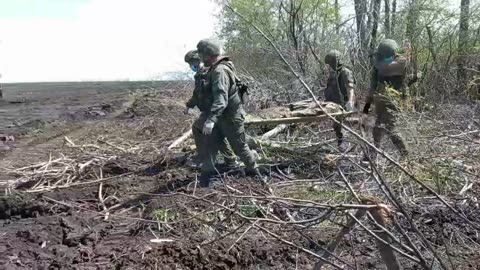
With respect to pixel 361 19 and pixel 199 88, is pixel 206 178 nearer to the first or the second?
pixel 199 88

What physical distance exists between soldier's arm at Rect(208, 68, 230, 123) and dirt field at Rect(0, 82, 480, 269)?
73 cm

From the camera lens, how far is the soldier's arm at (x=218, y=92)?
6896 mm

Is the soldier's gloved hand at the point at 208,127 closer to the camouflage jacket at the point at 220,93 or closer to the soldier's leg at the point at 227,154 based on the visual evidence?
the camouflage jacket at the point at 220,93

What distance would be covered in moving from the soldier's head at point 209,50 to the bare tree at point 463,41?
5616 mm

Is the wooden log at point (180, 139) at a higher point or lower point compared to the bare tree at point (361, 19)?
lower

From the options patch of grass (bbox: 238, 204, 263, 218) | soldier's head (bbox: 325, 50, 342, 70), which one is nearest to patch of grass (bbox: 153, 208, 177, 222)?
patch of grass (bbox: 238, 204, 263, 218)

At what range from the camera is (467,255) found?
5004mm

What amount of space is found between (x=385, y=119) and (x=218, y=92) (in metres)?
2.50

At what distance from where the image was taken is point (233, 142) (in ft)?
23.8

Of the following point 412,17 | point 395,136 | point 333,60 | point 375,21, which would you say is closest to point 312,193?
point 395,136

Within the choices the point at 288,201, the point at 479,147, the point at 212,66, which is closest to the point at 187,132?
the point at 212,66

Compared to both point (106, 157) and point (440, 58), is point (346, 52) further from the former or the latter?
point (106, 157)

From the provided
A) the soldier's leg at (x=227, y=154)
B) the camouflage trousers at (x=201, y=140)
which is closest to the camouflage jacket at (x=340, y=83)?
the soldier's leg at (x=227, y=154)

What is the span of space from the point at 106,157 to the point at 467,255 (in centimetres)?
539
